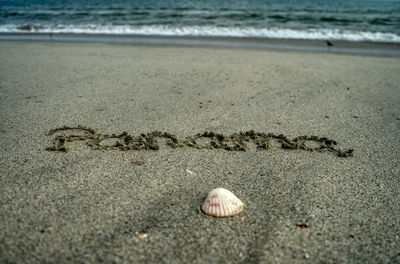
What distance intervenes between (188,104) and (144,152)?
1137 millimetres

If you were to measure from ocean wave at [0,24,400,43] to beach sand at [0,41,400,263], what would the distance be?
17.4 feet

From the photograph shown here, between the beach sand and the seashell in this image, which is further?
the seashell

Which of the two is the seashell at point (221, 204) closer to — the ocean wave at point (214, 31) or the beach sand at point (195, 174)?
the beach sand at point (195, 174)

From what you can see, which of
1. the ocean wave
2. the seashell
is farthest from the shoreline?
the seashell

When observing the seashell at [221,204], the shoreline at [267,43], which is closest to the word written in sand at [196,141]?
the seashell at [221,204]

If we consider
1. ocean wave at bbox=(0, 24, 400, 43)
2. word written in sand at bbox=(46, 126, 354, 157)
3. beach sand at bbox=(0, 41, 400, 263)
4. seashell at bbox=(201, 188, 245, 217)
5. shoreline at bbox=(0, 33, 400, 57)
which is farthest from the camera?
ocean wave at bbox=(0, 24, 400, 43)

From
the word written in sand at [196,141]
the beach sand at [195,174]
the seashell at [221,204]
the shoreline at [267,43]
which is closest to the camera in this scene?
the beach sand at [195,174]

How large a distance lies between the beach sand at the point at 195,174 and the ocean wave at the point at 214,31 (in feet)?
17.4

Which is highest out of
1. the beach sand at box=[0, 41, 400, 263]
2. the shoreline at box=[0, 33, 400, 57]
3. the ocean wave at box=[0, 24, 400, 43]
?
the ocean wave at box=[0, 24, 400, 43]

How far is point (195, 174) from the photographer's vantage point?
2068 mm

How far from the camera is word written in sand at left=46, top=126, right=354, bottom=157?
95.0 inches

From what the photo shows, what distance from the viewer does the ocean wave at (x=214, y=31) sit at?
8953 millimetres

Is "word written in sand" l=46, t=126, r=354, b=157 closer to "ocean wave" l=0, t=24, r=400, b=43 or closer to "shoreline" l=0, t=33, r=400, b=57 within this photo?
"shoreline" l=0, t=33, r=400, b=57

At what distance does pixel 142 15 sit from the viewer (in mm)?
14312
